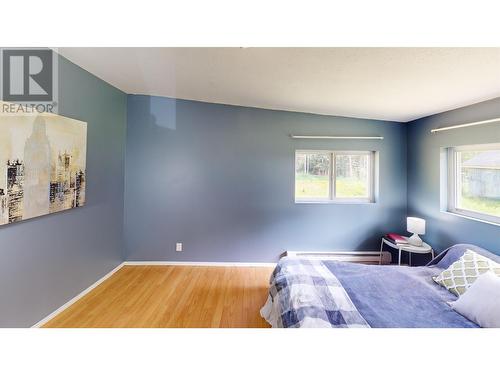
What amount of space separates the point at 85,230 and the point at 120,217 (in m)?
0.73

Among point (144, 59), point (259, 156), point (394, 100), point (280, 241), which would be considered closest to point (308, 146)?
point (259, 156)

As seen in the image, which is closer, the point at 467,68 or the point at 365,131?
the point at 467,68

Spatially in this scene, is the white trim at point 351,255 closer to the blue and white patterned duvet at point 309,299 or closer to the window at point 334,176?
the window at point 334,176

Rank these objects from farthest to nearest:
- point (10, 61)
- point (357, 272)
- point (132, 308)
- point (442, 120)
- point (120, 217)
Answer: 1. point (120, 217)
2. point (442, 120)
3. point (132, 308)
4. point (357, 272)
5. point (10, 61)

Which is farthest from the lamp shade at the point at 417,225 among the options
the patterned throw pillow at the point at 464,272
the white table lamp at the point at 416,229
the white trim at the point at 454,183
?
the patterned throw pillow at the point at 464,272

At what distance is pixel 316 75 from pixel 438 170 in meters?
2.15

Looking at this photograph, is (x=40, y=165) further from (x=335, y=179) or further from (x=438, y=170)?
(x=438, y=170)

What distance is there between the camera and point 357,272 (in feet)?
6.97

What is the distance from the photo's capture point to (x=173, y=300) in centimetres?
244

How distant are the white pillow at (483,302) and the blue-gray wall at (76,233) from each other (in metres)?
3.24

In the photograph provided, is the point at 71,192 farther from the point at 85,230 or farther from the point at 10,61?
the point at 10,61

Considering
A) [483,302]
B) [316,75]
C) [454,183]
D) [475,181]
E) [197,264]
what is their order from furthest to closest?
[197,264] → [454,183] → [475,181] → [316,75] → [483,302]

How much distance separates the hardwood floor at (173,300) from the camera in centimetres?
208

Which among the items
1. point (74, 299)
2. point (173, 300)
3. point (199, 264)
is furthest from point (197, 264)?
point (74, 299)
